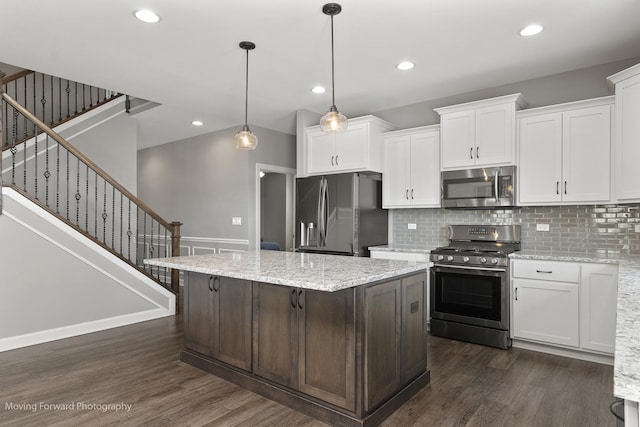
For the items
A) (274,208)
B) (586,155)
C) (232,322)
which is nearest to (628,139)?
(586,155)

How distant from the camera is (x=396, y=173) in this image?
189 inches

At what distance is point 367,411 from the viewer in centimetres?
231

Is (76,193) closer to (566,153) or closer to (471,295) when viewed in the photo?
(471,295)

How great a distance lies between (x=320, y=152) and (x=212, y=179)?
2.24m

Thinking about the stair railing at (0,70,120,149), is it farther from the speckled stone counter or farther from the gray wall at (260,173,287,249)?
the speckled stone counter

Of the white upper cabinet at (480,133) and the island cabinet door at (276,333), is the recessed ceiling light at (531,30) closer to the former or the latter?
the white upper cabinet at (480,133)

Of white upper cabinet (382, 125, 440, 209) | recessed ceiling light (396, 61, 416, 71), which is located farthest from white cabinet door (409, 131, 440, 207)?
recessed ceiling light (396, 61, 416, 71)

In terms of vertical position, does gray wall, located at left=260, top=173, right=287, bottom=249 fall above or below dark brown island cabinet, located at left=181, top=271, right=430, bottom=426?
above

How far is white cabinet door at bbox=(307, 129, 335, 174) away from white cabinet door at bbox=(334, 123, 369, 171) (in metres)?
0.08

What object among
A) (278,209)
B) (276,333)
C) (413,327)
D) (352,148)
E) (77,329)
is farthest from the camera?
(278,209)

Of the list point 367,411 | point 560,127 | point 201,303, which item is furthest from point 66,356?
point 560,127

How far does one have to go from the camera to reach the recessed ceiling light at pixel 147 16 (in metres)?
2.72

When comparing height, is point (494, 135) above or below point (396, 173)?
above

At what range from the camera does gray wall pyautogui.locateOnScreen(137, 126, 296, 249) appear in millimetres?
5965
